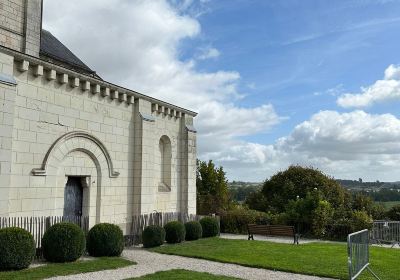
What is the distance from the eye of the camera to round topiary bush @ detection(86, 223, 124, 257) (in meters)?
12.7

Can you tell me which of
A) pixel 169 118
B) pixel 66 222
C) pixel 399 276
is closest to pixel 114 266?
pixel 66 222

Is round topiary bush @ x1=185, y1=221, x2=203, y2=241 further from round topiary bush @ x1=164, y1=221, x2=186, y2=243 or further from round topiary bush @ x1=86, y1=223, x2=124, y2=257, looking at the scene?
round topiary bush @ x1=86, y1=223, x2=124, y2=257

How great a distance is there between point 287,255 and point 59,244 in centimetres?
731

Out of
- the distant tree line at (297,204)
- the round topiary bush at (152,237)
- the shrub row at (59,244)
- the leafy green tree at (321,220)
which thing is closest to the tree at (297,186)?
the distant tree line at (297,204)

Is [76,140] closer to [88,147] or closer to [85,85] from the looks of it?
[88,147]

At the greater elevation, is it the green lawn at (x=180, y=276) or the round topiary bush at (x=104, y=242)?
the round topiary bush at (x=104, y=242)

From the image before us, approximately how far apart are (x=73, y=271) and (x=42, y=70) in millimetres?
6370

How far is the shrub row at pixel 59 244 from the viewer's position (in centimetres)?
1012

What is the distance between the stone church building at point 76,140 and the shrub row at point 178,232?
4.97ft


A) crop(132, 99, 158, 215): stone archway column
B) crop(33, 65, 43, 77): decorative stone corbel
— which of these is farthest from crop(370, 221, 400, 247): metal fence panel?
crop(33, 65, 43, 77): decorative stone corbel

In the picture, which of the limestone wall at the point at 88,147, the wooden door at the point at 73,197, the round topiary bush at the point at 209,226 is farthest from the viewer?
the round topiary bush at the point at 209,226

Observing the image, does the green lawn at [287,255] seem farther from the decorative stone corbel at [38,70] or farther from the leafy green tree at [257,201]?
the leafy green tree at [257,201]

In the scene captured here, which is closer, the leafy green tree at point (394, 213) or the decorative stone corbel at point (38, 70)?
the decorative stone corbel at point (38, 70)

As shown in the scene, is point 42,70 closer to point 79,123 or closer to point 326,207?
point 79,123
